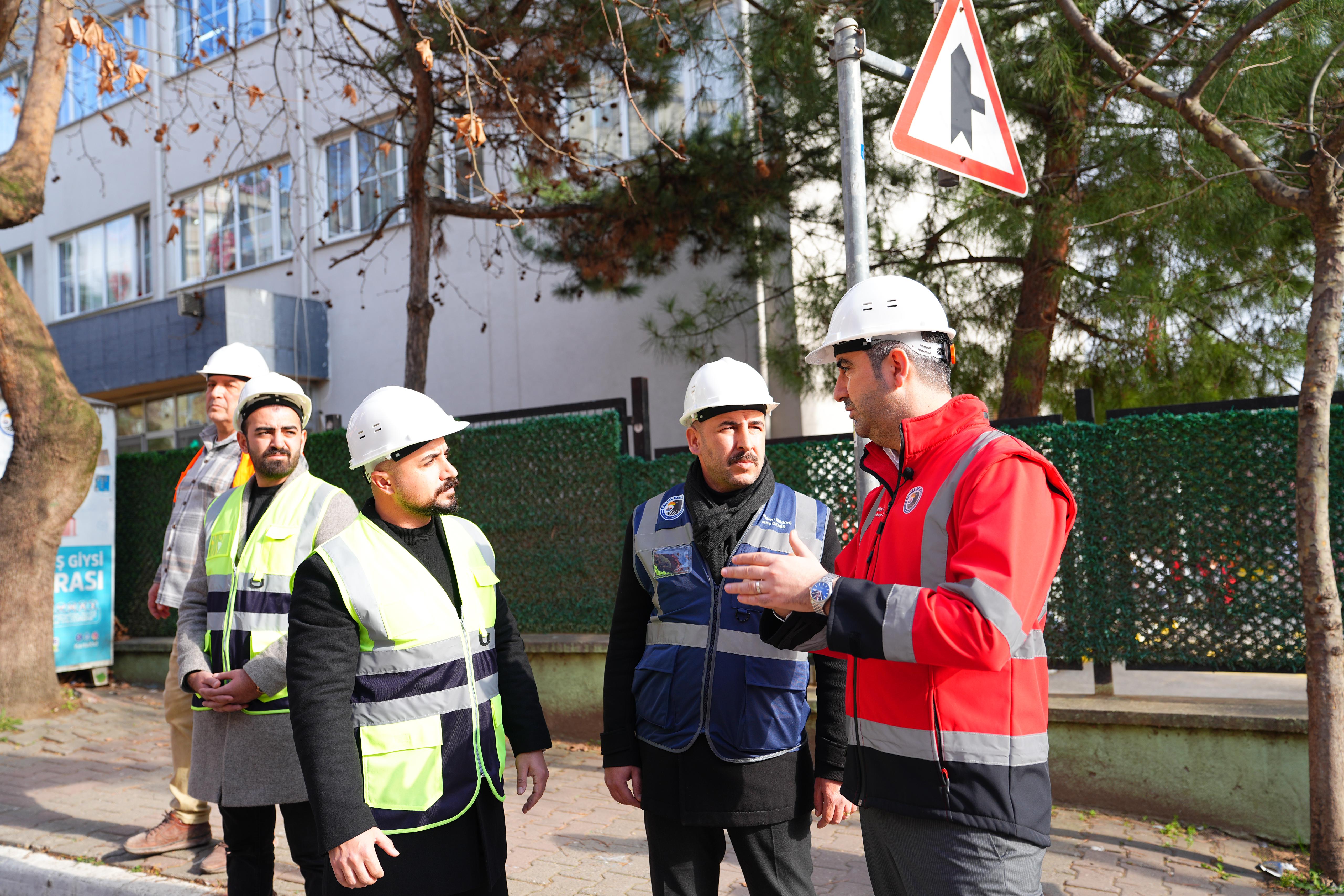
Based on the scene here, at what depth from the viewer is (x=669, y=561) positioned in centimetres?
309

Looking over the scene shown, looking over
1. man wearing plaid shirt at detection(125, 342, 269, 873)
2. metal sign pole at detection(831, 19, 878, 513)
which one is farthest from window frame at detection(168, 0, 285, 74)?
metal sign pole at detection(831, 19, 878, 513)

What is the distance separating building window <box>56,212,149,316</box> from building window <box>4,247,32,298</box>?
1.14 m

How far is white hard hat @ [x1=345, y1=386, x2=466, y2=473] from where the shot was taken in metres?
2.80

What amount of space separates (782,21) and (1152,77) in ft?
8.17

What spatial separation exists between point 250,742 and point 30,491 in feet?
19.6

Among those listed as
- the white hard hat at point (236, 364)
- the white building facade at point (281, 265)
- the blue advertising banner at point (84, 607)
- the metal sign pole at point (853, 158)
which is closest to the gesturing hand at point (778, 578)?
the metal sign pole at point (853, 158)

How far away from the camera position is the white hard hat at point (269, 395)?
3.90 metres

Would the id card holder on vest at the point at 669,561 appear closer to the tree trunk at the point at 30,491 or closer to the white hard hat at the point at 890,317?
the white hard hat at the point at 890,317

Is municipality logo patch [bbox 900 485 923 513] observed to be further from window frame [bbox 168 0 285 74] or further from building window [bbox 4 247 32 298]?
building window [bbox 4 247 32 298]

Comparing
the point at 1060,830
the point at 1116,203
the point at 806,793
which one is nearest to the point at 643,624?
the point at 806,793

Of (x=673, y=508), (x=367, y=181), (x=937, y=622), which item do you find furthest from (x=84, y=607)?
(x=937, y=622)

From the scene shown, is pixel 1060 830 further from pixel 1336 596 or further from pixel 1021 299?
pixel 1021 299

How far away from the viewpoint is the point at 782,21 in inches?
285

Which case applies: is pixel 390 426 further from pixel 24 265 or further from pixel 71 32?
pixel 24 265
